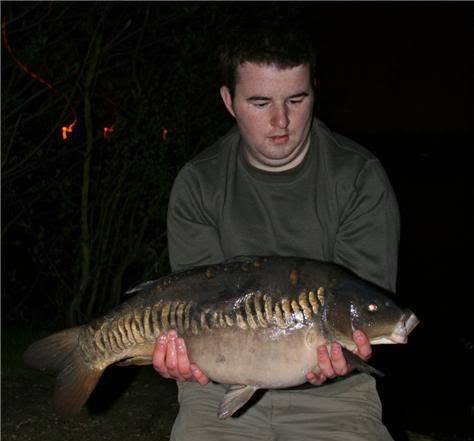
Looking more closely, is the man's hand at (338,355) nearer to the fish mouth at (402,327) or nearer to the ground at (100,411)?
the fish mouth at (402,327)

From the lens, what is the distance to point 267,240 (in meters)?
2.45

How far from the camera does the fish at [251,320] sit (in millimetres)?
2088

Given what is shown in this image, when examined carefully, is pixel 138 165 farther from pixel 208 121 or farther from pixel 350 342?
pixel 350 342

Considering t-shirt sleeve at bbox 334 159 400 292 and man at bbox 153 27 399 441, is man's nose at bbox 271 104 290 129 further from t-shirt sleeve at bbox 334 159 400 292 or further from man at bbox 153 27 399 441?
t-shirt sleeve at bbox 334 159 400 292

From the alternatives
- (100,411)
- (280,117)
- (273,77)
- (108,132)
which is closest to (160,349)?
(280,117)

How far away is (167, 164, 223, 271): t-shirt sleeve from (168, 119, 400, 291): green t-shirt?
0.10ft

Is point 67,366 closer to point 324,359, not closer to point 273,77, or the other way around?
point 324,359

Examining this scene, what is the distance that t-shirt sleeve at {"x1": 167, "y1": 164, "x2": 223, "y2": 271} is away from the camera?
2.56 m

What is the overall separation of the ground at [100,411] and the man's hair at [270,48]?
4.54 ft

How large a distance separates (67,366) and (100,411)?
104 centimetres

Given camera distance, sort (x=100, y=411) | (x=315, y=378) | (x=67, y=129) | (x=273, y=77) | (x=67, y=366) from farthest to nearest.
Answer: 1. (x=67, y=129)
2. (x=100, y=411)
3. (x=273, y=77)
4. (x=67, y=366)
5. (x=315, y=378)

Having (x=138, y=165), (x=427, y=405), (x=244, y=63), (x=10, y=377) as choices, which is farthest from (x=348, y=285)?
(x=138, y=165)

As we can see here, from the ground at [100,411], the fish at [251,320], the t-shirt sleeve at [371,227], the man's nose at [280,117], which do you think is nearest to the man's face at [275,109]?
the man's nose at [280,117]

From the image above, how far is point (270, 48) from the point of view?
2.42 m
